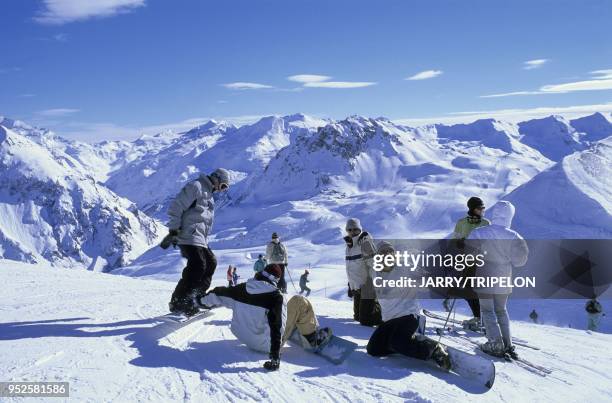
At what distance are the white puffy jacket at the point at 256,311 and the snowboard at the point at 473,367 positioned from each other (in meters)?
2.08

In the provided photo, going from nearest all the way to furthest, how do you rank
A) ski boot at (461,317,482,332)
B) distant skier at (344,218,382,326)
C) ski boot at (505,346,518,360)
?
ski boot at (505,346,518,360), distant skier at (344,218,382,326), ski boot at (461,317,482,332)

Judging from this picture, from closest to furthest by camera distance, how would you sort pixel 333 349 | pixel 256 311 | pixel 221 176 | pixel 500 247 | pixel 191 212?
pixel 256 311
pixel 333 349
pixel 500 247
pixel 191 212
pixel 221 176

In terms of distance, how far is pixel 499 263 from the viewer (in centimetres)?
691

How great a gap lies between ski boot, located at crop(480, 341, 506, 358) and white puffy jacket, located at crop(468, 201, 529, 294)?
0.76 m

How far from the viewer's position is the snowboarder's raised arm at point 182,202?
24.0 ft

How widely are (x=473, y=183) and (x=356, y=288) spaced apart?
17236cm

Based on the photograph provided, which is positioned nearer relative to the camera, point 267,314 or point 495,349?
point 267,314

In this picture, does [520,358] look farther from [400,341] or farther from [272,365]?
[272,365]

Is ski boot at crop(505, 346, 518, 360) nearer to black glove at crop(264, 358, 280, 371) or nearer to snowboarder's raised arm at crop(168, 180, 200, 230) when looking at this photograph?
black glove at crop(264, 358, 280, 371)

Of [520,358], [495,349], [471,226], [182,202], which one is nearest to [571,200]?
[471,226]

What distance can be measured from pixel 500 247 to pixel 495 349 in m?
1.44

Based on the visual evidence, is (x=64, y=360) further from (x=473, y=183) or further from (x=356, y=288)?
(x=473, y=183)

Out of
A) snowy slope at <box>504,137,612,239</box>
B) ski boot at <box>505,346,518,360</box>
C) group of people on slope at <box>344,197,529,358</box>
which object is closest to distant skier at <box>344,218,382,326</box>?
group of people on slope at <box>344,197,529,358</box>

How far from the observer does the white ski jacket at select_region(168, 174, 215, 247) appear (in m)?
7.33
